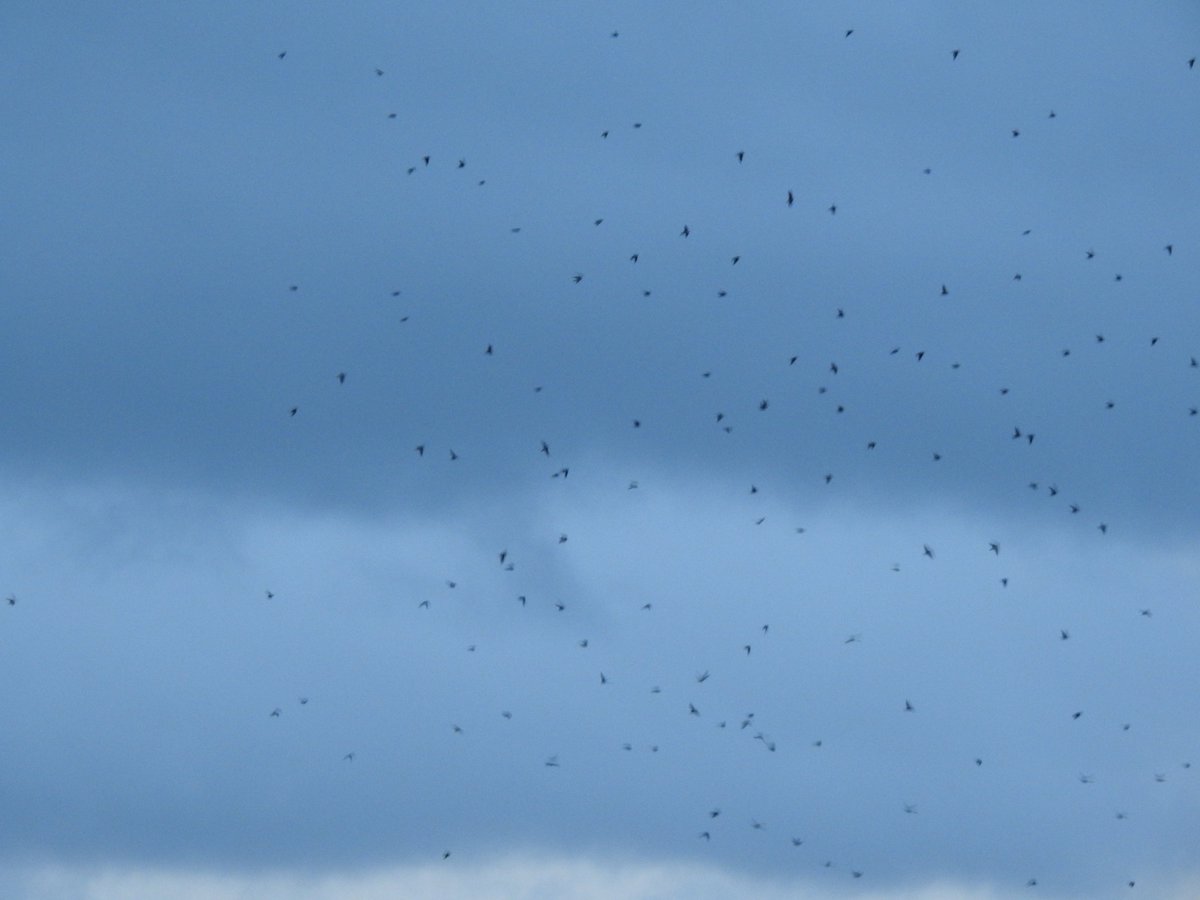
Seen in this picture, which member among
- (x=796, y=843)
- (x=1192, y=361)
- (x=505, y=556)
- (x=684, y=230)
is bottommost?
(x=796, y=843)

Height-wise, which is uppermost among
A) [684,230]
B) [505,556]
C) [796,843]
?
[684,230]

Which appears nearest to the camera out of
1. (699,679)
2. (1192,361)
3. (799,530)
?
(1192,361)

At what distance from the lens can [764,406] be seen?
118250mm

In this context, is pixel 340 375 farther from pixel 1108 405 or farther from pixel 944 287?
pixel 1108 405

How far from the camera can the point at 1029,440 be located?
13000 centimetres

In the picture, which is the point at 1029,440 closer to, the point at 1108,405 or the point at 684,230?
the point at 1108,405

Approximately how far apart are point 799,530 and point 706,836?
38.6 m

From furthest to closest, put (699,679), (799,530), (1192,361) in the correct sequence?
1. (699,679)
2. (799,530)
3. (1192,361)

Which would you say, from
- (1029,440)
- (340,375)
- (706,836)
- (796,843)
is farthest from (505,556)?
(706,836)

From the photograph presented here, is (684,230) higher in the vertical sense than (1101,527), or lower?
higher

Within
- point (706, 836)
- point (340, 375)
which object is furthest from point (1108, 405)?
point (706, 836)

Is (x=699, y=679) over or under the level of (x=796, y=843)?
over

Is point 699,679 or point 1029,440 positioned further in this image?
point 699,679

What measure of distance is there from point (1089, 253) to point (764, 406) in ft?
58.9
